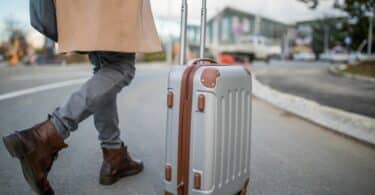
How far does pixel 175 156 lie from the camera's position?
1473 mm

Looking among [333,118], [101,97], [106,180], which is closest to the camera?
[101,97]

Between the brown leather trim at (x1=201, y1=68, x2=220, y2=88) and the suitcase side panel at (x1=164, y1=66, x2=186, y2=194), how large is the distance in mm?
105

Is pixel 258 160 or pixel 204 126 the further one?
pixel 258 160

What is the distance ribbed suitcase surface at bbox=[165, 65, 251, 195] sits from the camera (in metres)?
1.36

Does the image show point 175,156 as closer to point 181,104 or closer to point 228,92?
point 181,104

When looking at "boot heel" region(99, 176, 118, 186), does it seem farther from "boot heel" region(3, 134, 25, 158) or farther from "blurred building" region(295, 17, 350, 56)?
"blurred building" region(295, 17, 350, 56)

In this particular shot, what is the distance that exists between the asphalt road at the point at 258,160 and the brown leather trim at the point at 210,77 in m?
0.71

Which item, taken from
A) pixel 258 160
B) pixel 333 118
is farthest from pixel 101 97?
pixel 333 118

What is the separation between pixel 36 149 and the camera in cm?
144

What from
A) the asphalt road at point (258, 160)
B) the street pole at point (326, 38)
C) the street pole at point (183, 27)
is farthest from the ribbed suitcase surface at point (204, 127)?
the street pole at point (326, 38)

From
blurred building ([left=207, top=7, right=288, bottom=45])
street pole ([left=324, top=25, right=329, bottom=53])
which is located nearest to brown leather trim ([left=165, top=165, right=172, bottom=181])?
blurred building ([left=207, top=7, right=288, bottom=45])

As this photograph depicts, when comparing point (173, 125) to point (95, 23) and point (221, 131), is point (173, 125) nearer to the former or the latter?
point (221, 131)

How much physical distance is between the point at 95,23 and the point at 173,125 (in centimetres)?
57

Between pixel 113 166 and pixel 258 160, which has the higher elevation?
pixel 113 166
